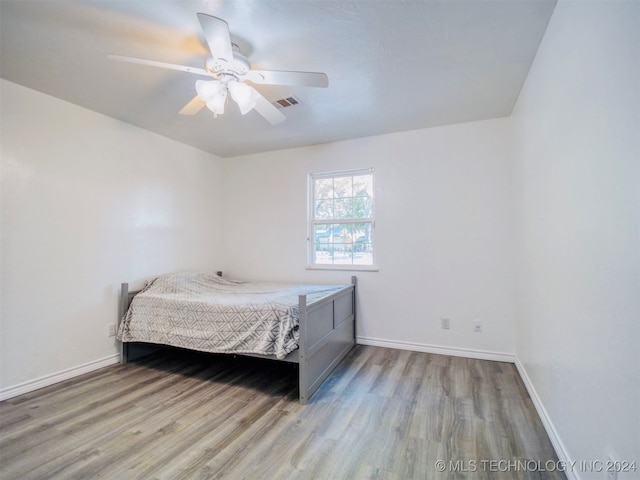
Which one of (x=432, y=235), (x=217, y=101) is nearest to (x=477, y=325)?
(x=432, y=235)

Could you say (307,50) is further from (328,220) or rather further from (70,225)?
(70,225)

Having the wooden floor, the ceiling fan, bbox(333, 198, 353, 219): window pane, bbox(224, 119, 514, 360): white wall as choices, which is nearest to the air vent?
the ceiling fan

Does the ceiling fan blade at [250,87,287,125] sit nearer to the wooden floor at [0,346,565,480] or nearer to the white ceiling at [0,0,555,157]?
the white ceiling at [0,0,555,157]

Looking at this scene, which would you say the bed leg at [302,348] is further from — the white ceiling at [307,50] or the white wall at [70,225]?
the white wall at [70,225]

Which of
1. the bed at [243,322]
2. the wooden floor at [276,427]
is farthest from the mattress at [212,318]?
the wooden floor at [276,427]

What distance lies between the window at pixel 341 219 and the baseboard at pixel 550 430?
1.82m

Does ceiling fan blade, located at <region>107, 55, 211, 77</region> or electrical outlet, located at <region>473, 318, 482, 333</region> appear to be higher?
ceiling fan blade, located at <region>107, 55, 211, 77</region>

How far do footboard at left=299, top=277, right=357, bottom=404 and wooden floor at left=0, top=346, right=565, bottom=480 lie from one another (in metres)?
0.12

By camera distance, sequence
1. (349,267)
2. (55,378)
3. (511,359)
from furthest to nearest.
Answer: (349,267)
(511,359)
(55,378)

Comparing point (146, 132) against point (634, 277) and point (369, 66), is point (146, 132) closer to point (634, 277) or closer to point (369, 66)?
point (369, 66)

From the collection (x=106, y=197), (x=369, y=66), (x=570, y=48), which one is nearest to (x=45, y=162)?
(x=106, y=197)

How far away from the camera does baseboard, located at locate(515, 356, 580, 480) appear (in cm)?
144

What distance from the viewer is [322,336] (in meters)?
2.56

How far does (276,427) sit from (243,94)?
7.20 feet
